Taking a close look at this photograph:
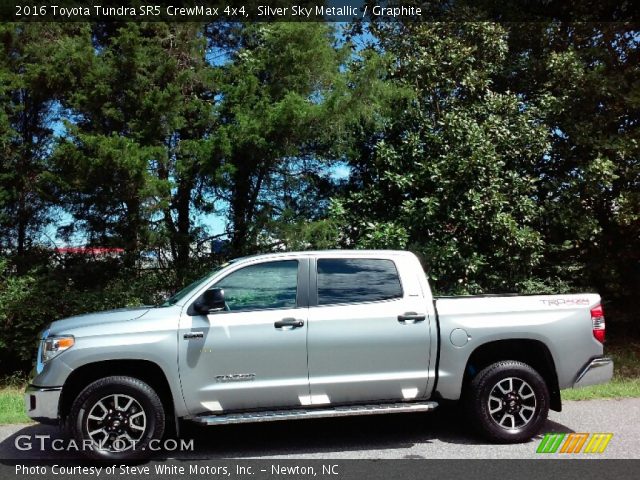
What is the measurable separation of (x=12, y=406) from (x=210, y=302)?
419 cm

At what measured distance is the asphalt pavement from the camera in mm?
5473

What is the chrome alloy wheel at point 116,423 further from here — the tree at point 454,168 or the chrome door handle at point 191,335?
the tree at point 454,168

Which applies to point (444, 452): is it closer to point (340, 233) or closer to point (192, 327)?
point (192, 327)

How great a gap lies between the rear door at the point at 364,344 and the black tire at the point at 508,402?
0.59m

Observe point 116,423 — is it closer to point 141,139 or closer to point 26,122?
point 141,139

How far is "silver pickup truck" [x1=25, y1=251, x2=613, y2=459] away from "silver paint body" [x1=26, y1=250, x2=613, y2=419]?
0.01m

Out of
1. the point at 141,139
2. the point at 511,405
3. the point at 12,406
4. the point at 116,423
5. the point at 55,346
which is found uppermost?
the point at 141,139

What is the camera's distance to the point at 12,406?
25.2 feet

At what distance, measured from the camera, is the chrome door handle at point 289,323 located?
5.43 m

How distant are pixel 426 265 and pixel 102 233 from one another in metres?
5.46

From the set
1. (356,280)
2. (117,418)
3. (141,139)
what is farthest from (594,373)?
(141,139)

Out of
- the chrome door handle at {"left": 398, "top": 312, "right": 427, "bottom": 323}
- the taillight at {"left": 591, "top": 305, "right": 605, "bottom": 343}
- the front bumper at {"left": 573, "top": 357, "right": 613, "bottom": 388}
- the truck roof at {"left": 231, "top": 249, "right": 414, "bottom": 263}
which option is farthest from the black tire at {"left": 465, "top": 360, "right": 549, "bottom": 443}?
the truck roof at {"left": 231, "top": 249, "right": 414, "bottom": 263}

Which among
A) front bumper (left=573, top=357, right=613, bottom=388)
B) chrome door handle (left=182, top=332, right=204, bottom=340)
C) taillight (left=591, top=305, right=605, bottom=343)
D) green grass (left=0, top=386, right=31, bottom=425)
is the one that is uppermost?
chrome door handle (left=182, top=332, right=204, bottom=340)

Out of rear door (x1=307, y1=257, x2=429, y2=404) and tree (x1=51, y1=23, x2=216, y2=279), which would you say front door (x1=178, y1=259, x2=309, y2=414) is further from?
tree (x1=51, y1=23, x2=216, y2=279)
